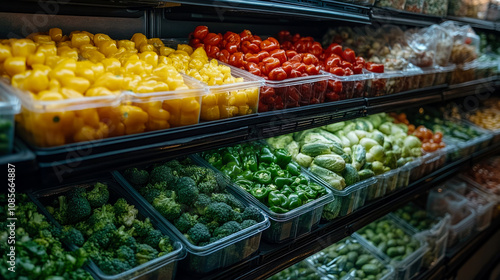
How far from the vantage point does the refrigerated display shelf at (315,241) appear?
165 centimetres

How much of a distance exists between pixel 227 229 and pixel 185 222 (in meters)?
0.16

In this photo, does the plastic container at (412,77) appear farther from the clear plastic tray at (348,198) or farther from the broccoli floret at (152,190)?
the broccoli floret at (152,190)

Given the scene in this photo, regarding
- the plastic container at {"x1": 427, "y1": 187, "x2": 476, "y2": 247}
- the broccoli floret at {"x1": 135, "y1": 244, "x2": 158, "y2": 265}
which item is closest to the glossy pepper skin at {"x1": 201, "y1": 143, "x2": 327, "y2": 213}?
the broccoli floret at {"x1": 135, "y1": 244, "x2": 158, "y2": 265}

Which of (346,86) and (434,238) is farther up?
(346,86)

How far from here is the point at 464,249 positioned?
3441 mm

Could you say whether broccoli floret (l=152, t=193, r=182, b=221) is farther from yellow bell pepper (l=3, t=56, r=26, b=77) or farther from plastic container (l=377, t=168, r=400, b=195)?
plastic container (l=377, t=168, r=400, b=195)

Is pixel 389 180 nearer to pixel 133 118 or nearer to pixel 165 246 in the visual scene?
pixel 165 246

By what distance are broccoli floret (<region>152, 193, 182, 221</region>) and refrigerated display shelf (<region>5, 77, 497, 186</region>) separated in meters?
0.26

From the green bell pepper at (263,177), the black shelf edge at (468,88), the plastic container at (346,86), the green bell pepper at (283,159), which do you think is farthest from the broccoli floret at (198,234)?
the black shelf edge at (468,88)

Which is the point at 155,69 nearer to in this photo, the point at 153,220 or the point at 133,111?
the point at 133,111

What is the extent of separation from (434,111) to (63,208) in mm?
3538

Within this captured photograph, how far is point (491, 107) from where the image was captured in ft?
14.7

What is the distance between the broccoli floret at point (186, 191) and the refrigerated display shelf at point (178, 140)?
0.73 ft

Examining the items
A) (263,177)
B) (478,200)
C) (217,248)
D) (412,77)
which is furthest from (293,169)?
(478,200)
